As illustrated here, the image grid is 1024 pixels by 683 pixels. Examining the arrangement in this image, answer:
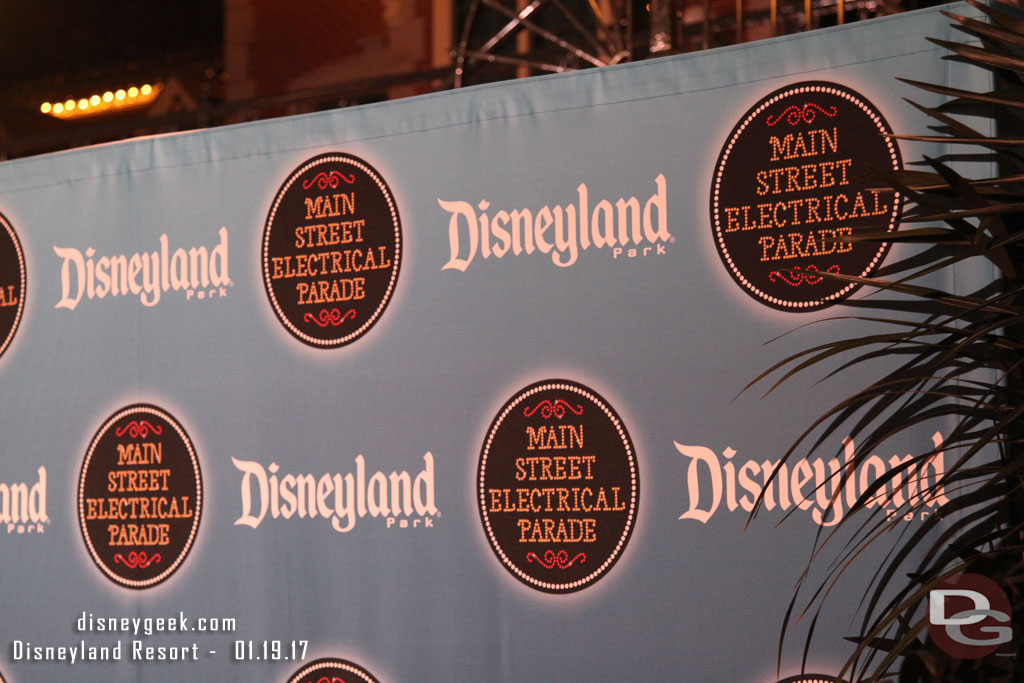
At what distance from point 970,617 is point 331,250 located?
1.52 metres

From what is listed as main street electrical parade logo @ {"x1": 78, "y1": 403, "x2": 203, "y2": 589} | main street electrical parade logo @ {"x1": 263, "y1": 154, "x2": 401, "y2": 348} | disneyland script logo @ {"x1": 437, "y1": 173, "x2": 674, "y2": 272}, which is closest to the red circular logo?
disneyland script logo @ {"x1": 437, "y1": 173, "x2": 674, "y2": 272}

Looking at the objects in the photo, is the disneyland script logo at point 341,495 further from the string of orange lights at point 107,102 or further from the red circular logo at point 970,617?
the string of orange lights at point 107,102

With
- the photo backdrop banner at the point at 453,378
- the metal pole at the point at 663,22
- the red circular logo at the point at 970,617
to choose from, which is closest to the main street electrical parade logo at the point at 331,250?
the photo backdrop banner at the point at 453,378

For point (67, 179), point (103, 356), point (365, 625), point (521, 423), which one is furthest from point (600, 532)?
point (67, 179)

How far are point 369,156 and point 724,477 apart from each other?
3.47 ft

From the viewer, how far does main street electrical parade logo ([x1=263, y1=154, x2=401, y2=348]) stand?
2.36 metres

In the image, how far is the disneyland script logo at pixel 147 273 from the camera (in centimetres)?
252

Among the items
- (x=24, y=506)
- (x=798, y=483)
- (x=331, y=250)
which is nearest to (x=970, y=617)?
(x=798, y=483)

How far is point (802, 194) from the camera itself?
2.00 meters

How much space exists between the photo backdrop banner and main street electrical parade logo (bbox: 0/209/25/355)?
1cm

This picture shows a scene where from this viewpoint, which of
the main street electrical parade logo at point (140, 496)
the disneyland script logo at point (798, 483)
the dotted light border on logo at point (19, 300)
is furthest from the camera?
the dotted light border on logo at point (19, 300)

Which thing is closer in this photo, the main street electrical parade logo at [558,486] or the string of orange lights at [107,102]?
the main street electrical parade logo at [558,486]

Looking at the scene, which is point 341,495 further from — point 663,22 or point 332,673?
point 663,22

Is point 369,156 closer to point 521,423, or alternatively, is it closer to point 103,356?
point 521,423
